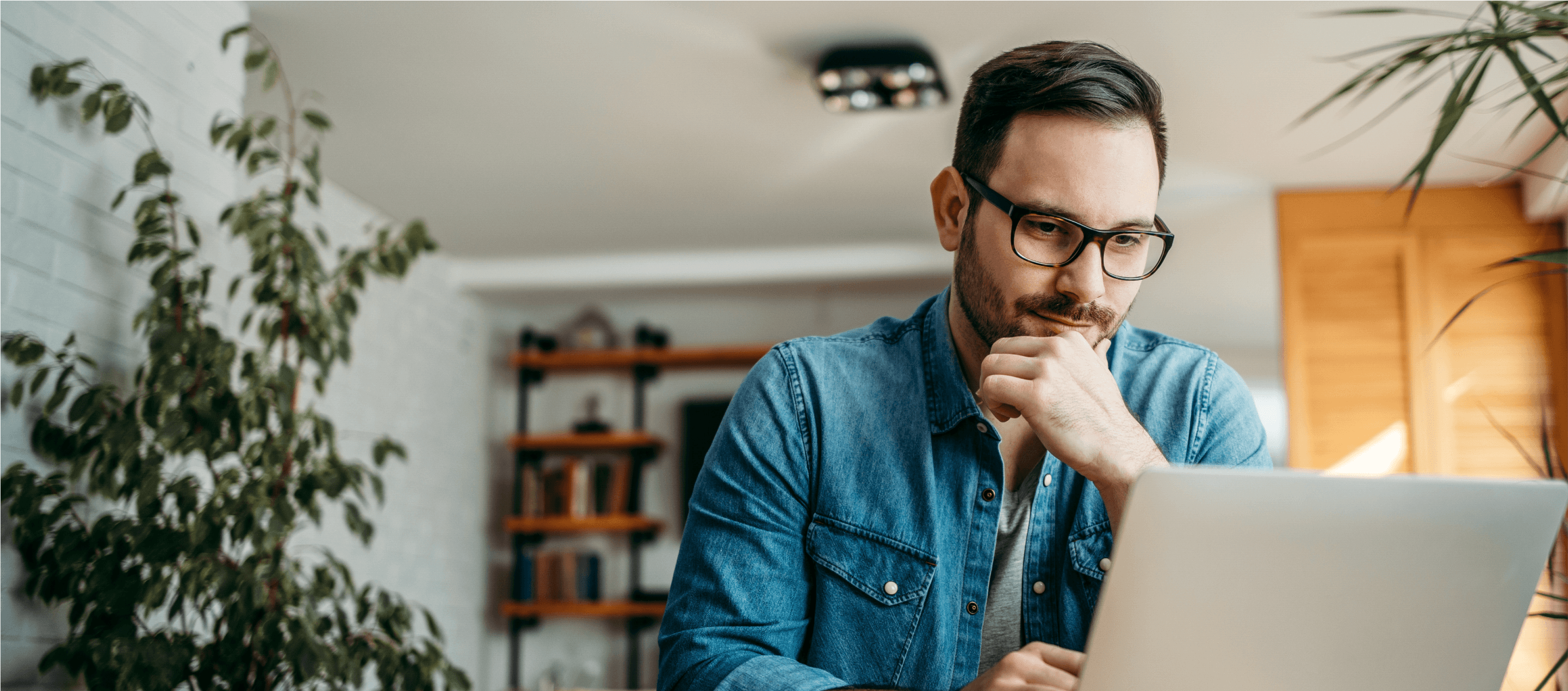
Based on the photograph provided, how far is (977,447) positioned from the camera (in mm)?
1080

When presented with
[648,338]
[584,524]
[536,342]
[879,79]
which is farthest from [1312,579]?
[536,342]

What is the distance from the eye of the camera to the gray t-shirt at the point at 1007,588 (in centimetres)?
104

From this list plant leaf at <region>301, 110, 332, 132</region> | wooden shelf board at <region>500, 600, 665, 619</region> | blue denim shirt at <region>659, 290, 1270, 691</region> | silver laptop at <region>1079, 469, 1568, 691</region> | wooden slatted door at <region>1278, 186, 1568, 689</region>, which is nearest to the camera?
silver laptop at <region>1079, 469, 1568, 691</region>

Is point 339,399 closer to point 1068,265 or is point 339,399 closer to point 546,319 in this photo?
point 546,319

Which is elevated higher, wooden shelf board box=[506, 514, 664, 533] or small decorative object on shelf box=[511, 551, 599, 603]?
wooden shelf board box=[506, 514, 664, 533]

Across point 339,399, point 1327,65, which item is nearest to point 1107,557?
point 1327,65

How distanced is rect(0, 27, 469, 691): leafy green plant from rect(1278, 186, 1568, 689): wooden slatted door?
122 inches

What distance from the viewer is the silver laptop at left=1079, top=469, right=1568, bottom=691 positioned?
645mm

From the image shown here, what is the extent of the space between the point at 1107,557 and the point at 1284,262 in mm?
3585

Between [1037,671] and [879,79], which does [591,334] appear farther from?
[1037,671]

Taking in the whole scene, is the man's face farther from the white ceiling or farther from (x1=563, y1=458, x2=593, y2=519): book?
(x1=563, y1=458, x2=593, y2=519): book

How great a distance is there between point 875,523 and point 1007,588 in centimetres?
14

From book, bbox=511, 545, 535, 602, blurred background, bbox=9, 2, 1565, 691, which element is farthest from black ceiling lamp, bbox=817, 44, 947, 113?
book, bbox=511, 545, 535, 602

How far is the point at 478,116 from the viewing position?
3.62 m
